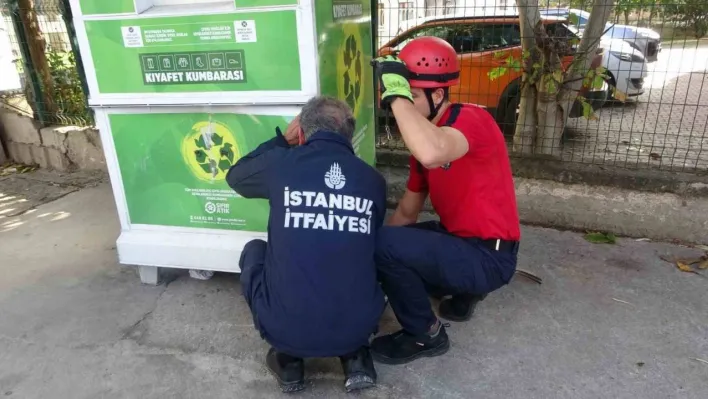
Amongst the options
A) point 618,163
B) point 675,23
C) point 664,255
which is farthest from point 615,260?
point 675,23

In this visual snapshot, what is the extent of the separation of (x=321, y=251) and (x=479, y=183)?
81 centimetres

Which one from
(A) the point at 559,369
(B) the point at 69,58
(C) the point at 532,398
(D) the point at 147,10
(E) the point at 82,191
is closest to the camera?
(C) the point at 532,398

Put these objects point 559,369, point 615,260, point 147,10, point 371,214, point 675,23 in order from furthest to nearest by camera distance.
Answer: point 675,23
point 615,260
point 147,10
point 559,369
point 371,214

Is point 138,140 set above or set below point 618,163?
above

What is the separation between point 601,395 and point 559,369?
0.65 feet

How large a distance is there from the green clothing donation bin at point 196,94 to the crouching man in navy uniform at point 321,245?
0.44 meters

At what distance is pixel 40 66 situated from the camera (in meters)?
5.28

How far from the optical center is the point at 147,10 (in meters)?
2.59

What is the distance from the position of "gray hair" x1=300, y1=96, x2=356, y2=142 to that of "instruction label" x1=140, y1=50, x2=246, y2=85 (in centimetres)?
55

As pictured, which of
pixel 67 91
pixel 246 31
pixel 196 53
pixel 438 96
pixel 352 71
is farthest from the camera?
pixel 67 91

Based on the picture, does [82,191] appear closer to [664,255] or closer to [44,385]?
[44,385]

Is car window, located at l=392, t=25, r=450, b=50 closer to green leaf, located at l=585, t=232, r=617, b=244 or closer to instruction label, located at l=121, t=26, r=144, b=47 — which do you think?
green leaf, located at l=585, t=232, r=617, b=244

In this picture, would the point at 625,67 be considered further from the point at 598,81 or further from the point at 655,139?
the point at 598,81

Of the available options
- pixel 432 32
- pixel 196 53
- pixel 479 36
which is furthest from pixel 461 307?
pixel 432 32
